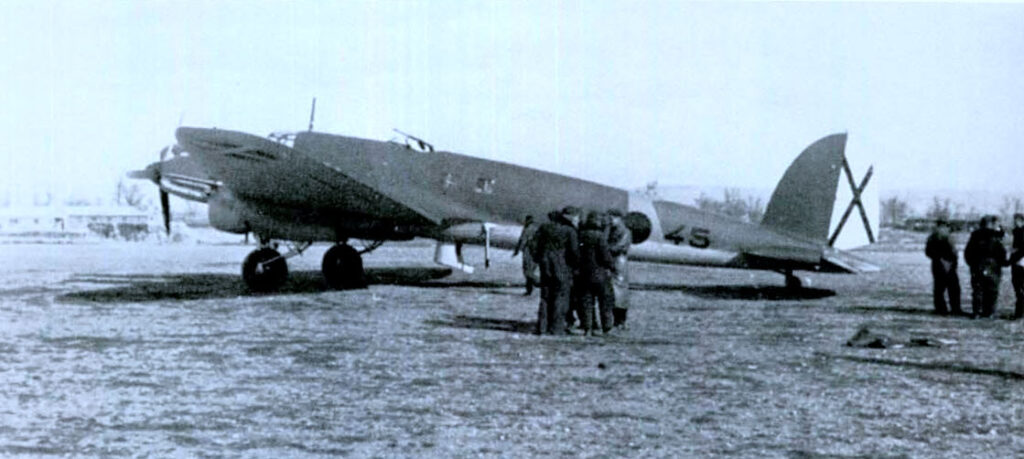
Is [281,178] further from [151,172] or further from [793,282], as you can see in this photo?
[793,282]

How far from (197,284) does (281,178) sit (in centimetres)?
454

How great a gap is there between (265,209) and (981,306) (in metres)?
10.7

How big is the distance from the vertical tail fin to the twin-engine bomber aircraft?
2 centimetres

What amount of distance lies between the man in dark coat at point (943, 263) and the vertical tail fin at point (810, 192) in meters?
2.34

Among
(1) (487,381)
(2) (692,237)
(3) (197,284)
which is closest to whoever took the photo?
(1) (487,381)

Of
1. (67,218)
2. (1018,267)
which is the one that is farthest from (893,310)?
(67,218)

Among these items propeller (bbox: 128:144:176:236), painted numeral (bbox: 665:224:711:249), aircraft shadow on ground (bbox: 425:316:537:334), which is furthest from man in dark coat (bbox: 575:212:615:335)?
propeller (bbox: 128:144:176:236)

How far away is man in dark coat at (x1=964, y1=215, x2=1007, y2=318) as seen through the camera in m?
12.5

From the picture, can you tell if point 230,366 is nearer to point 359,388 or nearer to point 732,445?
point 359,388

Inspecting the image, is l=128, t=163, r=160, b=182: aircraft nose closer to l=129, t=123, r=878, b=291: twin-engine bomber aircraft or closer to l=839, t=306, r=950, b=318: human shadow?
l=129, t=123, r=878, b=291: twin-engine bomber aircraft

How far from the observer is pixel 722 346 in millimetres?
9680

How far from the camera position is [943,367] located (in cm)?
833

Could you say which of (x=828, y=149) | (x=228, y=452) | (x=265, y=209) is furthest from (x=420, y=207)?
(x=228, y=452)

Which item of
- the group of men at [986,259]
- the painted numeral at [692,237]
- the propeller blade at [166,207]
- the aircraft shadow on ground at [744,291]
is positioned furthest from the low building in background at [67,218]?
the group of men at [986,259]
